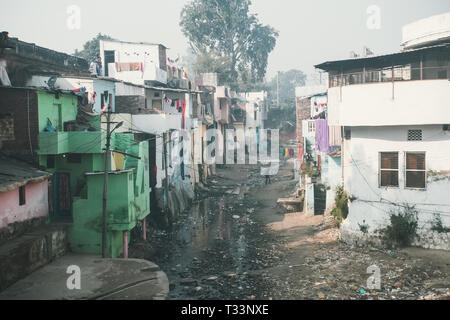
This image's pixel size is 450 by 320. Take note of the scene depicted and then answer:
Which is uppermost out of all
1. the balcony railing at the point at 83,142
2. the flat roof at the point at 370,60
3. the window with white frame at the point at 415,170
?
the flat roof at the point at 370,60

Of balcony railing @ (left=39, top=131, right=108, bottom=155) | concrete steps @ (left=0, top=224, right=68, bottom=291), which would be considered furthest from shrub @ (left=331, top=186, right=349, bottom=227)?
concrete steps @ (left=0, top=224, right=68, bottom=291)

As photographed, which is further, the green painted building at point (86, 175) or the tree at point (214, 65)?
the tree at point (214, 65)

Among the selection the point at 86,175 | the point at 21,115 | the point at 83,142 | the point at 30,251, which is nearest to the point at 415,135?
the point at 86,175

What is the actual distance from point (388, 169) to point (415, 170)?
94 centimetres

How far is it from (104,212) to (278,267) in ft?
22.2

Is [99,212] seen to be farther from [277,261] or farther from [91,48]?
[91,48]

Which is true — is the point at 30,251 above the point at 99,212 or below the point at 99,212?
below

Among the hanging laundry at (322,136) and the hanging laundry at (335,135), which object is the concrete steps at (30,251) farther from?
the hanging laundry at (322,136)

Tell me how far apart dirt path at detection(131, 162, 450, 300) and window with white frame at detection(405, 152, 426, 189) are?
243 centimetres

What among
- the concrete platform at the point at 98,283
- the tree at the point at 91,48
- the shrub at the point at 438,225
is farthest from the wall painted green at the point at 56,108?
the tree at the point at 91,48

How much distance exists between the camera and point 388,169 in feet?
54.7

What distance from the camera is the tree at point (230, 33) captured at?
56312mm
